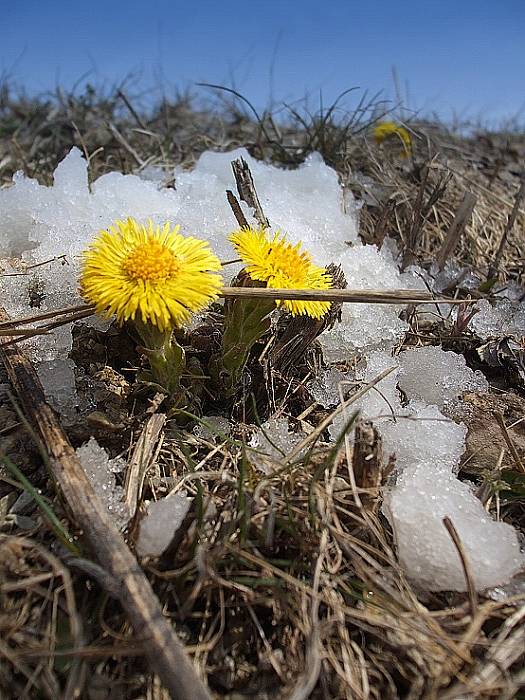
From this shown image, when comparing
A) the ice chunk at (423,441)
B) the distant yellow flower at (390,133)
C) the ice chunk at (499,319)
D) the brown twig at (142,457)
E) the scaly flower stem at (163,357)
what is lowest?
the ice chunk at (423,441)

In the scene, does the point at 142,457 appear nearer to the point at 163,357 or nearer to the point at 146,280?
the point at 163,357

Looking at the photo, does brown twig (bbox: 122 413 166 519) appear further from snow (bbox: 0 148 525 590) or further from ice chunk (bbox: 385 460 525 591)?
ice chunk (bbox: 385 460 525 591)

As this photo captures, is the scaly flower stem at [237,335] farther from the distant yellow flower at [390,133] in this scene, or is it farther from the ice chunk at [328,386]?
the distant yellow flower at [390,133]

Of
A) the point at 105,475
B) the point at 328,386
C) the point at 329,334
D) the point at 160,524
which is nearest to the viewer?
the point at 160,524

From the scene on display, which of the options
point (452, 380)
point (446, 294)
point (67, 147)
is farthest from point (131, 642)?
point (67, 147)

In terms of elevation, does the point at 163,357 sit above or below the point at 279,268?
below

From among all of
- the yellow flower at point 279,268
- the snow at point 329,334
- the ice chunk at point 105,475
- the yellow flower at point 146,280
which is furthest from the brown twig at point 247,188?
the ice chunk at point 105,475

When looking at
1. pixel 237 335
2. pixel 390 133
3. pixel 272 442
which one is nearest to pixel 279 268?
pixel 237 335
